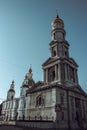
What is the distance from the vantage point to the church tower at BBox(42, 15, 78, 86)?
37.2 m

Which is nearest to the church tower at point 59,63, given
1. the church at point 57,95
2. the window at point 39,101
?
the church at point 57,95

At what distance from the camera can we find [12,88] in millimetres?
75125

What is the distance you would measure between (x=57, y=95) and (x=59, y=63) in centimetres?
1059

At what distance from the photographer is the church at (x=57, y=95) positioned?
28848 mm

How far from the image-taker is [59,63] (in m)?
37.9

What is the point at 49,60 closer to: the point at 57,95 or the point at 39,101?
the point at 39,101

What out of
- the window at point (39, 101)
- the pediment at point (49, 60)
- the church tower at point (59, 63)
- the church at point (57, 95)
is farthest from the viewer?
the pediment at point (49, 60)

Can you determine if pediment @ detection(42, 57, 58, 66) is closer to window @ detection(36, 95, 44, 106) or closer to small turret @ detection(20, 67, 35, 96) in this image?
window @ detection(36, 95, 44, 106)

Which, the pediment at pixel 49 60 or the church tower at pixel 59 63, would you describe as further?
the pediment at pixel 49 60

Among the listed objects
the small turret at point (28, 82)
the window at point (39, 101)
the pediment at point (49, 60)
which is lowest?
the window at point (39, 101)

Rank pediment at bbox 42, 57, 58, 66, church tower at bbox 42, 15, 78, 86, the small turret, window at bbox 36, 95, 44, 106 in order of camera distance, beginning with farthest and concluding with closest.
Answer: the small turret → pediment at bbox 42, 57, 58, 66 → church tower at bbox 42, 15, 78, 86 → window at bbox 36, 95, 44, 106

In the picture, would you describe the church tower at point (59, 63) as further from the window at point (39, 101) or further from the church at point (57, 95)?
the window at point (39, 101)

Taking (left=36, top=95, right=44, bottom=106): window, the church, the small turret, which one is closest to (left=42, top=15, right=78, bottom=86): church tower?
the church

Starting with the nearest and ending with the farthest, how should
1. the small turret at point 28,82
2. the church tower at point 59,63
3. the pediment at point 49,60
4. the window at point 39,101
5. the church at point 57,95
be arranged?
1. the church at point 57,95
2. the window at point 39,101
3. the church tower at point 59,63
4. the pediment at point 49,60
5. the small turret at point 28,82
